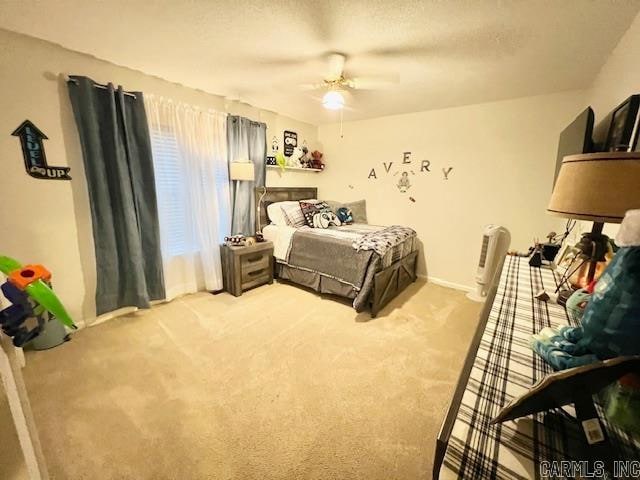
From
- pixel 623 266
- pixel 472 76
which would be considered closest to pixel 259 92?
pixel 472 76

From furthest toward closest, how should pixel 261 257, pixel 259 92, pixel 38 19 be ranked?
pixel 261 257, pixel 259 92, pixel 38 19

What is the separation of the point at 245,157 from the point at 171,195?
0.99m

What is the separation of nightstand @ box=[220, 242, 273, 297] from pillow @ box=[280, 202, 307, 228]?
0.40 metres

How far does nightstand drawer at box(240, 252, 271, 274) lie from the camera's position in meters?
2.95

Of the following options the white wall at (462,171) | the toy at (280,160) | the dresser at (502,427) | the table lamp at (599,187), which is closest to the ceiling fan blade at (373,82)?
the white wall at (462,171)

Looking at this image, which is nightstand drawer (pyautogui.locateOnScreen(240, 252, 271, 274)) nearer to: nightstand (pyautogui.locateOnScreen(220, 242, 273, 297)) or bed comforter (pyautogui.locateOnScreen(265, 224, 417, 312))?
nightstand (pyautogui.locateOnScreen(220, 242, 273, 297))

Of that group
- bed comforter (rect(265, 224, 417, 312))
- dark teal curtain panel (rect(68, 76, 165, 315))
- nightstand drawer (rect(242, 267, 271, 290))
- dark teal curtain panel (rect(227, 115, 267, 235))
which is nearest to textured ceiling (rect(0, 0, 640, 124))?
dark teal curtain panel (rect(68, 76, 165, 315))

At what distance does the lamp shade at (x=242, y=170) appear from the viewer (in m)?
2.90

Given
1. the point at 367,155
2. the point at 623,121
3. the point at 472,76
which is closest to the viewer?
the point at 623,121

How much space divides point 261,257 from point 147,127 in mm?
1755

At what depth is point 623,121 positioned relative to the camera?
4.37ft

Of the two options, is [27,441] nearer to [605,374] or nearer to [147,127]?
[605,374]

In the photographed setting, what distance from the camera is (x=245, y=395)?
1.58 meters

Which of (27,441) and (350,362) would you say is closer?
(27,441)
